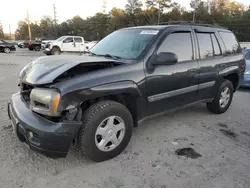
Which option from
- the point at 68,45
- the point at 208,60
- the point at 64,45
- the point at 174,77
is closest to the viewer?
the point at 174,77

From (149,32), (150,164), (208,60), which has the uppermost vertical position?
(149,32)

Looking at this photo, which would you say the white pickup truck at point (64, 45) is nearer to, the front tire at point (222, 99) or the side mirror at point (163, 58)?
the front tire at point (222, 99)

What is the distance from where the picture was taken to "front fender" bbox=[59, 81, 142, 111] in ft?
7.91

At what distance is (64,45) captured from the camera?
61.3 ft

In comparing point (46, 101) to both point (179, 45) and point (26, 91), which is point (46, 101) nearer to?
point (26, 91)

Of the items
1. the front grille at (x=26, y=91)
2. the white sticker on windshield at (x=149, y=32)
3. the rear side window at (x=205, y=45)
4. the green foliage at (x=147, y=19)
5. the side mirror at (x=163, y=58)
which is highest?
the green foliage at (x=147, y=19)

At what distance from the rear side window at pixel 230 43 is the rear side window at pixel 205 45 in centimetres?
57

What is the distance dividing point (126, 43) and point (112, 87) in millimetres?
1173

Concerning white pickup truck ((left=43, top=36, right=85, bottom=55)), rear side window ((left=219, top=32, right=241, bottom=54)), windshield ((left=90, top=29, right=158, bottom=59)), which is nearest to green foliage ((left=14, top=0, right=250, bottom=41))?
white pickup truck ((left=43, top=36, right=85, bottom=55))

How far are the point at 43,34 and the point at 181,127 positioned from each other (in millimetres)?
66559

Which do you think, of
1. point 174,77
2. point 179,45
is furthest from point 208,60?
point 174,77

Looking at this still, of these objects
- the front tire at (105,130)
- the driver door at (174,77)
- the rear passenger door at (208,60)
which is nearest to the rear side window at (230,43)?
the rear passenger door at (208,60)

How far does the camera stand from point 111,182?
→ 2508mm

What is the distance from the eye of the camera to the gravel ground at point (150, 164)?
252cm
